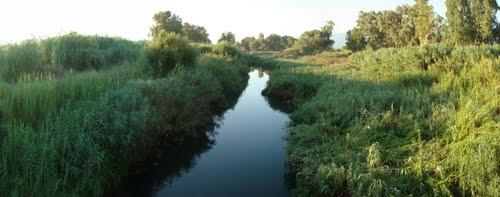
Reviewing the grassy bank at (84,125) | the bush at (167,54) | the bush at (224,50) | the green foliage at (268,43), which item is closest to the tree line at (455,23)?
the bush at (224,50)

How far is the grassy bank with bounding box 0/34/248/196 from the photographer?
4762mm

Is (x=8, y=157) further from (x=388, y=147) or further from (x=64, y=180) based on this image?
(x=388, y=147)

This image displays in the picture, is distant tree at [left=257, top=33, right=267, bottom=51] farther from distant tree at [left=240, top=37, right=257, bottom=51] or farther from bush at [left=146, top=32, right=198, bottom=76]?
bush at [left=146, top=32, right=198, bottom=76]

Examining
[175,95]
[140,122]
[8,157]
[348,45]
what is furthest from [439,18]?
[8,157]

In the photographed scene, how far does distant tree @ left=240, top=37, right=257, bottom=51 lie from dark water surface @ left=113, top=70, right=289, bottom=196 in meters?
87.9

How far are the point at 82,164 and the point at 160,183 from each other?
2.08m

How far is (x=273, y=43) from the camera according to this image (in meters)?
100

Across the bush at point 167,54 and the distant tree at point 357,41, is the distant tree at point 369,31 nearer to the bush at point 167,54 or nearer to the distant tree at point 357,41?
the distant tree at point 357,41

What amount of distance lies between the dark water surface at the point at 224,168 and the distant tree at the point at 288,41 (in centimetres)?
8320

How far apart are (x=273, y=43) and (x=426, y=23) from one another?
65.0 m

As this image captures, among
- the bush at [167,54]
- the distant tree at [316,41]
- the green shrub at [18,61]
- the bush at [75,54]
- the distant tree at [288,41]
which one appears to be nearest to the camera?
the green shrub at [18,61]

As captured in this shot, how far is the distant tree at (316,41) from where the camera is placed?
69.9 meters

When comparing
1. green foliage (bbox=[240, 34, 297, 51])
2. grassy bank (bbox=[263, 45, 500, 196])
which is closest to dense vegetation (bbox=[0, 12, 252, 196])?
grassy bank (bbox=[263, 45, 500, 196])

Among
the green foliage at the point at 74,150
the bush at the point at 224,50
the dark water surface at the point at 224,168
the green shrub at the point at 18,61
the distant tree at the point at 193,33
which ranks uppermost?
the distant tree at the point at 193,33
